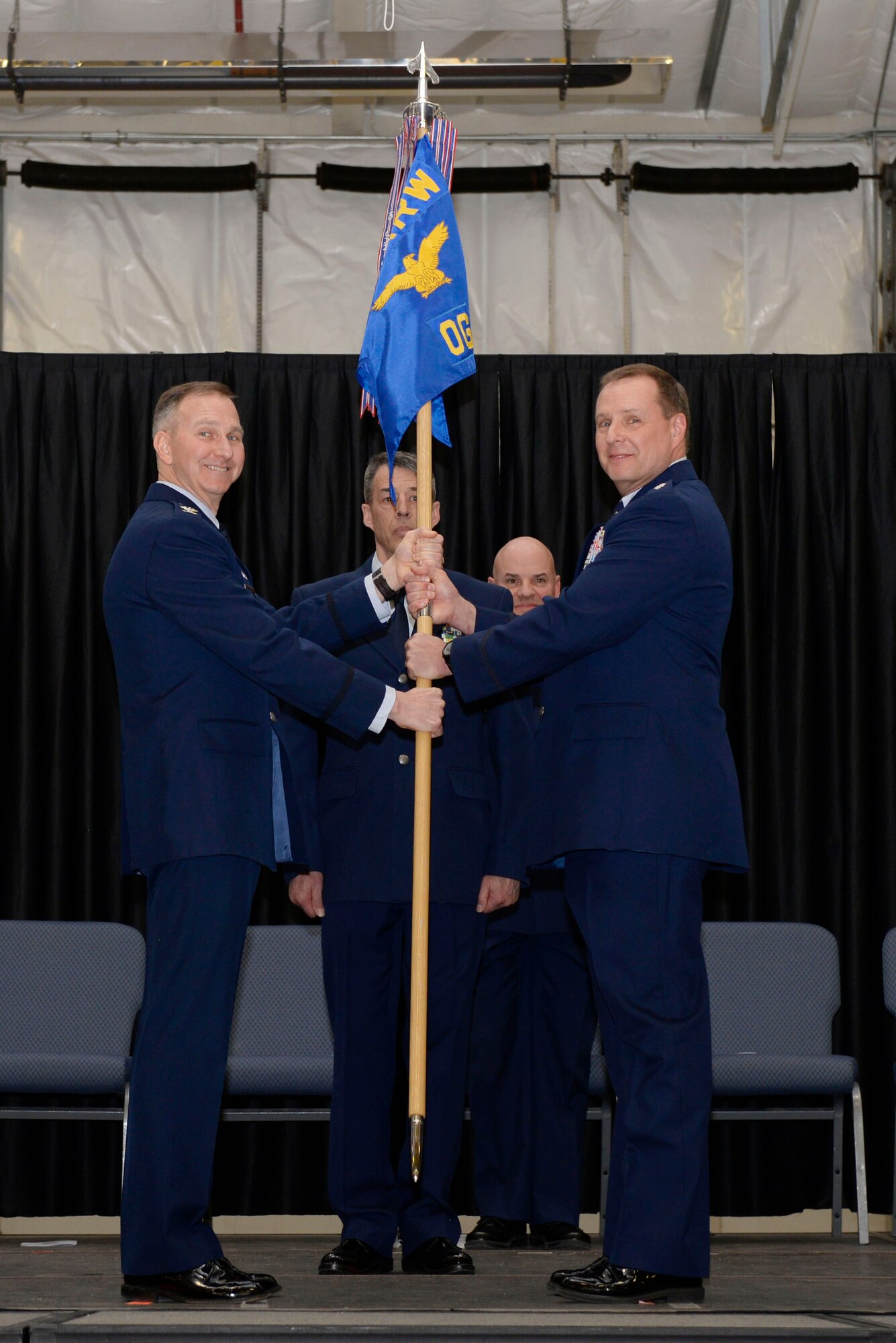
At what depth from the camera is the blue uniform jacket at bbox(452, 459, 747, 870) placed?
3.10 metres

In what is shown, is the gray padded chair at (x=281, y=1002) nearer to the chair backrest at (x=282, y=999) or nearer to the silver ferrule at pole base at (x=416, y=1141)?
the chair backrest at (x=282, y=999)

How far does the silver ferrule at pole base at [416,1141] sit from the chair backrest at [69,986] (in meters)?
2.17

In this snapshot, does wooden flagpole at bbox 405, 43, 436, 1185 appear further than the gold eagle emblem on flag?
No

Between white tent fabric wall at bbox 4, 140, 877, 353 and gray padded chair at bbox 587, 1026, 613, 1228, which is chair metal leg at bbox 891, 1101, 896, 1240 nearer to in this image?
gray padded chair at bbox 587, 1026, 613, 1228

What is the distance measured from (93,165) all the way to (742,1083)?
4.49 meters


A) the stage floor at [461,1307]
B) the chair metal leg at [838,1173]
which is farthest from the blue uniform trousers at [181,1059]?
the chair metal leg at [838,1173]

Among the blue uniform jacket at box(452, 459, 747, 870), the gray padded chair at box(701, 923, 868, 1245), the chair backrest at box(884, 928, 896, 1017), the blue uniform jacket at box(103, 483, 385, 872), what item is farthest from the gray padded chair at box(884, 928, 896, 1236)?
the blue uniform jacket at box(103, 483, 385, 872)

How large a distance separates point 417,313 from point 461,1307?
223cm

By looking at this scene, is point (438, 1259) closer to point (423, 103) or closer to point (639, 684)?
point (639, 684)

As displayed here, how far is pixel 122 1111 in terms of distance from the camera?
15.8 feet

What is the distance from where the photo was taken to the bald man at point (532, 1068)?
418cm

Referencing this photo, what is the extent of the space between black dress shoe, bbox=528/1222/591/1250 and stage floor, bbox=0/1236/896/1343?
0.42 feet

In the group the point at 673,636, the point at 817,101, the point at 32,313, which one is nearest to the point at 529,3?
the point at 817,101

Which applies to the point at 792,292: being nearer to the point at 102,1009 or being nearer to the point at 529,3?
the point at 529,3
